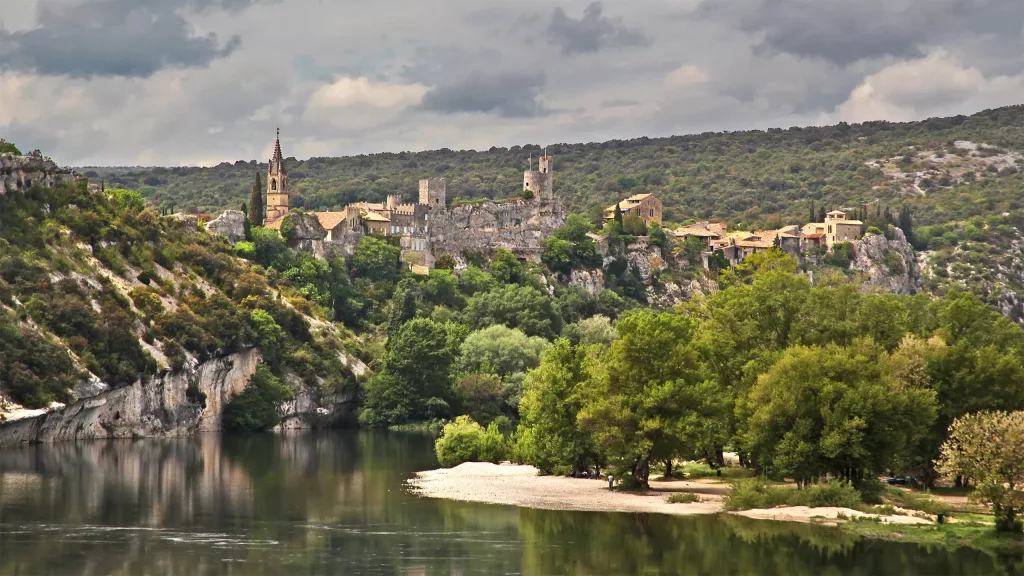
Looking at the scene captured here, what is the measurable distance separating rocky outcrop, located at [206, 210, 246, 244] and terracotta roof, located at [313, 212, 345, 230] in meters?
10.7

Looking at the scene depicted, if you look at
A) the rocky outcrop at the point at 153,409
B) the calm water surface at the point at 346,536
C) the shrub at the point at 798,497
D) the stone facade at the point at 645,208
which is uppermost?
the stone facade at the point at 645,208

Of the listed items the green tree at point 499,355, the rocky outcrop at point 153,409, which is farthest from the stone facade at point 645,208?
the rocky outcrop at point 153,409

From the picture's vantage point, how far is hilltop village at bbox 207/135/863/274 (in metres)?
134

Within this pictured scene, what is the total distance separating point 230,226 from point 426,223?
2574cm

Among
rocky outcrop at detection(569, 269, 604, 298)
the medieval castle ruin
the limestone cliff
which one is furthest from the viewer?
rocky outcrop at detection(569, 269, 604, 298)

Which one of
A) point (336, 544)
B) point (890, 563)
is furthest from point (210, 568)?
point (890, 563)

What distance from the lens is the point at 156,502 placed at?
59.9 metres

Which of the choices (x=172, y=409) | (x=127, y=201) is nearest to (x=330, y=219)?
(x=127, y=201)

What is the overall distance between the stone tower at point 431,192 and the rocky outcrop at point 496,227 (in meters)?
5.08

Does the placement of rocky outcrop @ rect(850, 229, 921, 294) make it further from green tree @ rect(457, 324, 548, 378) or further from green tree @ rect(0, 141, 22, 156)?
green tree @ rect(0, 141, 22, 156)

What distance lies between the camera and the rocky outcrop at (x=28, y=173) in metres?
99.9

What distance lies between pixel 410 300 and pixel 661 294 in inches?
1468

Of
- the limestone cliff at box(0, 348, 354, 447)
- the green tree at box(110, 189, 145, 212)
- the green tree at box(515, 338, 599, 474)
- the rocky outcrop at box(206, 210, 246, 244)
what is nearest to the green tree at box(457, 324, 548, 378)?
the limestone cliff at box(0, 348, 354, 447)

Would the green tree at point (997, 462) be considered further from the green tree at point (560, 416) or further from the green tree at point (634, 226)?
the green tree at point (634, 226)
